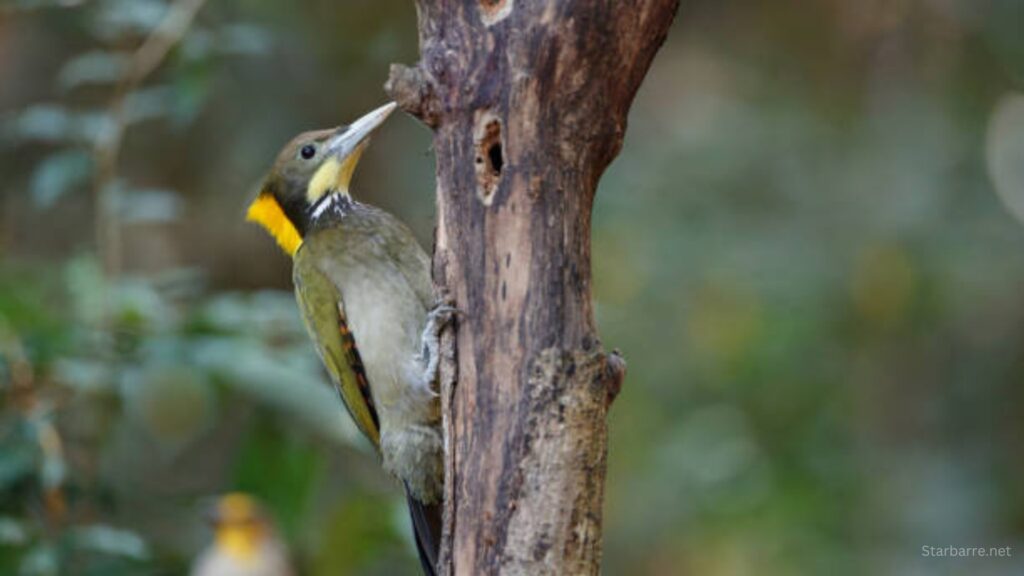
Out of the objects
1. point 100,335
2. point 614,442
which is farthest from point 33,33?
point 614,442

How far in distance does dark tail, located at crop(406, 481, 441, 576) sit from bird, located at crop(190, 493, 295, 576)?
71.9 inches

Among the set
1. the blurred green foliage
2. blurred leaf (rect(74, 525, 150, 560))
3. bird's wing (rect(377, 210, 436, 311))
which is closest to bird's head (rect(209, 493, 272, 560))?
the blurred green foliage

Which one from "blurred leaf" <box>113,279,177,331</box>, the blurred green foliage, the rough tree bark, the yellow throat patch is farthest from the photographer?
the blurred green foliage

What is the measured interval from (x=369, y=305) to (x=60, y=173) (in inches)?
55.3

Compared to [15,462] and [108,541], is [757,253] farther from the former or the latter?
[15,462]

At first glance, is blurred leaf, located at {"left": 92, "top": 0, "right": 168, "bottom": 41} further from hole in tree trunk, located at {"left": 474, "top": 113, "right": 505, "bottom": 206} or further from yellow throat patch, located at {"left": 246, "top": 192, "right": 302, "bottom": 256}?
hole in tree trunk, located at {"left": 474, "top": 113, "right": 505, "bottom": 206}

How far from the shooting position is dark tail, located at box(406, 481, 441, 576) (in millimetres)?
3698

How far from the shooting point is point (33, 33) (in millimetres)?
6871

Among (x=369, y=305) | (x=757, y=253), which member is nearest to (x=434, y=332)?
(x=369, y=305)

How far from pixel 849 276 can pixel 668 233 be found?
3.12 ft

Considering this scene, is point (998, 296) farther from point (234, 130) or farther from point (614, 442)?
point (234, 130)

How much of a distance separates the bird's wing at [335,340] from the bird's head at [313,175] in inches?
7.1

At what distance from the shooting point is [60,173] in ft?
15.0

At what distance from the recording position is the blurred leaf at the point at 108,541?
14.1 ft
